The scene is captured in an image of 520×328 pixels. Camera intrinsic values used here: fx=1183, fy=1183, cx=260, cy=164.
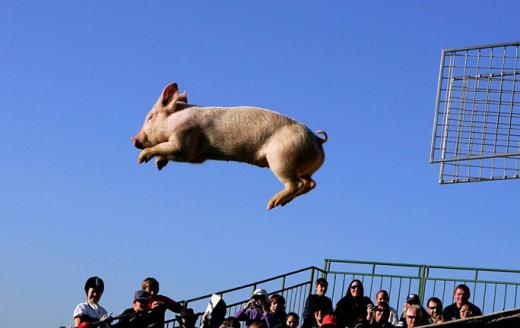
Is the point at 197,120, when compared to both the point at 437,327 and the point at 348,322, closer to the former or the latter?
the point at 437,327

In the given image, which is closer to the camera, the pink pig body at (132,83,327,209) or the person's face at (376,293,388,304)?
the pink pig body at (132,83,327,209)

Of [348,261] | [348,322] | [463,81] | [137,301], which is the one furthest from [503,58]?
[137,301]

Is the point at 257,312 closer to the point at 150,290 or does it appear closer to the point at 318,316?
the point at 318,316

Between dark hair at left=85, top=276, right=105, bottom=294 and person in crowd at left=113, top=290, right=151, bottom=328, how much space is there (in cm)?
34

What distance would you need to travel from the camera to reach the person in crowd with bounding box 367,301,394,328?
12.6 metres

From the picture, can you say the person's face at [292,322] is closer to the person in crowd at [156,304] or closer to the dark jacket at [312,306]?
the dark jacket at [312,306]

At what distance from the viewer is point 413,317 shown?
12.3 m

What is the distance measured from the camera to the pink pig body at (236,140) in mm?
8531

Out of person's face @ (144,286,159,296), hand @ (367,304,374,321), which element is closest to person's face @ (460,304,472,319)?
hand @ (367,304,374,321)

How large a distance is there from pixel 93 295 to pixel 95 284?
0.12 meters

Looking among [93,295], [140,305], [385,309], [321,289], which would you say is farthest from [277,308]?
[93,295]

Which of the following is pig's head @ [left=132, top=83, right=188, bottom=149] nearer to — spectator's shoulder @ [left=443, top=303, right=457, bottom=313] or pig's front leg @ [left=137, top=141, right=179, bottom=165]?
pig's front leg @ [left=137, top=141, right=179, bottom=165]

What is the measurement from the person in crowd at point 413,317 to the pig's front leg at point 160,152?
4.54 m

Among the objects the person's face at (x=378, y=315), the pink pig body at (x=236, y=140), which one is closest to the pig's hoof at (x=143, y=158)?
the pink pig body at (x=236, y=140)
